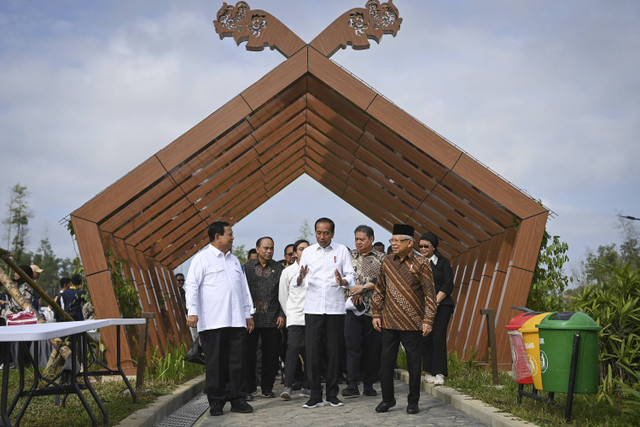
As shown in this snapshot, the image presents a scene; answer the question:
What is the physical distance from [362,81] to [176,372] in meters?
4.58

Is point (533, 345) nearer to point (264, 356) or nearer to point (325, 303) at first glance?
point (325, 303)

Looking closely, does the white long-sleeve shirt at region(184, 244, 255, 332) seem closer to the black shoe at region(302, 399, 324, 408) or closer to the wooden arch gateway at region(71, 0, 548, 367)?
the black shoe at region(302, 399, 324, 408)

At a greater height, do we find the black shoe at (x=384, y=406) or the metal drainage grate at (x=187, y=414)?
the black shoe at (x=384, y=406)

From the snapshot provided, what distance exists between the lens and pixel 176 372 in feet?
30.8

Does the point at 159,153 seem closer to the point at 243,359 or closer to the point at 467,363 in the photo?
the point at 243,359

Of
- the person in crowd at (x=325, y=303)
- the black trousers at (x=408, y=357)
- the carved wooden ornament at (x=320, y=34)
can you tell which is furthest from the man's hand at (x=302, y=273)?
the carved wooden ornament at (x=320, y=34)

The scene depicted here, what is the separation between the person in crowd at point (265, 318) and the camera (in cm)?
874

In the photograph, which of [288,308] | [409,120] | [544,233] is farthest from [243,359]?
[544,233]

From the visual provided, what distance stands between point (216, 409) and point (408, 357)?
6.47 feet

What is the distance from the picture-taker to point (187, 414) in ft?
24.2

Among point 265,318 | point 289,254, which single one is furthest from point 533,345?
point 289,254

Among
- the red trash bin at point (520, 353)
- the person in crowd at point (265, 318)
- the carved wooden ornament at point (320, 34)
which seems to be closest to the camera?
the red trash bin at point (520, 353)

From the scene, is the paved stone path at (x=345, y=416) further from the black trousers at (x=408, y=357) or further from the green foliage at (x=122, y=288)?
the green foliage at (x=122, y=288)

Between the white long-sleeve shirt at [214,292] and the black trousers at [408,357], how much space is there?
4.92 feet
